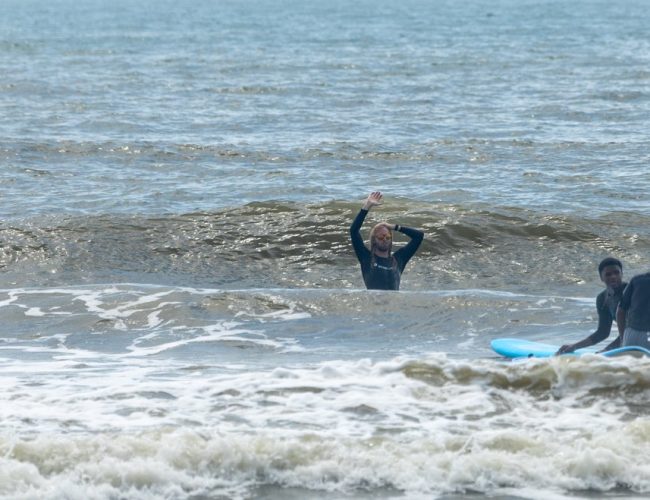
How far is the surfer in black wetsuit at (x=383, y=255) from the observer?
12312 mm

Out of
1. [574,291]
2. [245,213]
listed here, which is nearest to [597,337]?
[574,291]

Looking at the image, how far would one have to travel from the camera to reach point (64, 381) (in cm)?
957

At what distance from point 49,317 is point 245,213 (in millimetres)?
6006

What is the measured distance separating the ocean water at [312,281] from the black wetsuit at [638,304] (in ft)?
2.13

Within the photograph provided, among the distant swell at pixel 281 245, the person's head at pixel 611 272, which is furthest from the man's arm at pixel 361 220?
the distant swell at pixel 281 245

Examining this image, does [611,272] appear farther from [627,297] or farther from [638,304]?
[638,304]

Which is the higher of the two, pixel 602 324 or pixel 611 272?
pixel 611 272

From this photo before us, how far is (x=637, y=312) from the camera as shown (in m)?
9.91

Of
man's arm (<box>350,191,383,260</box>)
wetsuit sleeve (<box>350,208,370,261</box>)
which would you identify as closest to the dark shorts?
man's arm (<box>350,191,383,260</box>)

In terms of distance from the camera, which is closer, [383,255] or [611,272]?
[611,272]

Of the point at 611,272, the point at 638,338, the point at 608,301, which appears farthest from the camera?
the point at 608,301

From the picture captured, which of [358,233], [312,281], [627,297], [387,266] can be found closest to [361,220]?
[358,233]

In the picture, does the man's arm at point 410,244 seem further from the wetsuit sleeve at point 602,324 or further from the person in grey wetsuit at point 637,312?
the person in grey wetsuit at point 637,312

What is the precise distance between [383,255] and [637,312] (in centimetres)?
342
